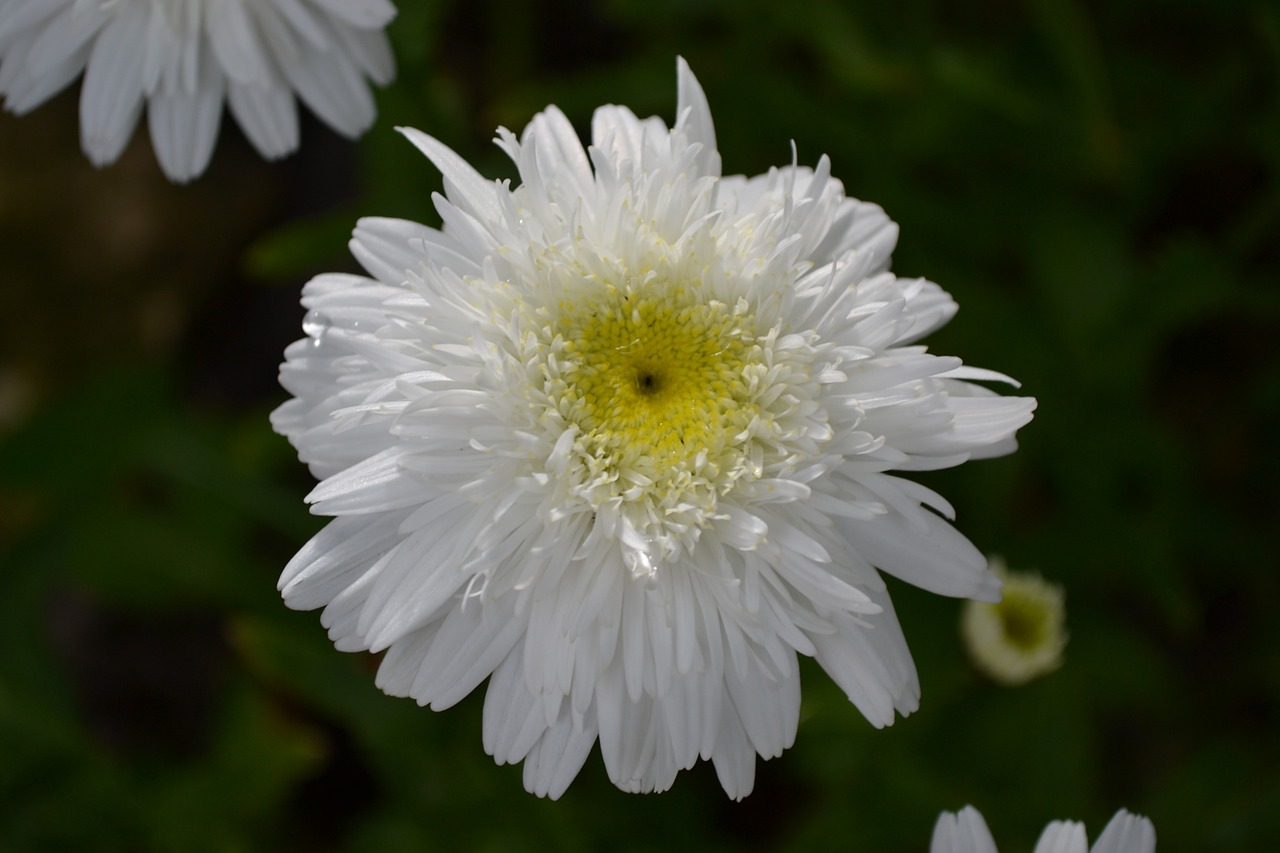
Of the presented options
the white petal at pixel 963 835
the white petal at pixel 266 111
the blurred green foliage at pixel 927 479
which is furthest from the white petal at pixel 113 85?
the white petal at pixel 963 835

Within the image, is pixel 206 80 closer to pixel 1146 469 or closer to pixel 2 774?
pixel 2 774

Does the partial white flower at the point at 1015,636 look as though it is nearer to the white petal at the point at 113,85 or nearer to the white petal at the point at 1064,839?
the white petal at the point at 1064,839

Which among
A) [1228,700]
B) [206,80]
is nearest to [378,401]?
[206,80]

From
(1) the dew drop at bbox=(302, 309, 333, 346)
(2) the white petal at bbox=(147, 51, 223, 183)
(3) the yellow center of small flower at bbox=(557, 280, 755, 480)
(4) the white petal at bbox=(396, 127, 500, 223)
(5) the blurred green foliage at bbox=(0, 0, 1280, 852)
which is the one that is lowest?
(5) the blurred green foliage at bbox=(0, 0, 1280, 852)

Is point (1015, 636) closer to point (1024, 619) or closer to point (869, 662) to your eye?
point (1024, 619)

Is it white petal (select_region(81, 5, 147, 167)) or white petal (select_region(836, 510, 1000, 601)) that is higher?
white petal (select_region(81, 5, 147, 167))

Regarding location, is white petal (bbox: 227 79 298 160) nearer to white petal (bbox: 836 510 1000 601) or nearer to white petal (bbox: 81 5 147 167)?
white petal (bbox: 81 5 147 167)

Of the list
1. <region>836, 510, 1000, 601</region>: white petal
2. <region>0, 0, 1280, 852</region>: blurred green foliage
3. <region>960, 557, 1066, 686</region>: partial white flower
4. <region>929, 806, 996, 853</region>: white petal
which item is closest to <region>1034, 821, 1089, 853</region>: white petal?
<region>929, 806, 996, 853</region>: white petal
